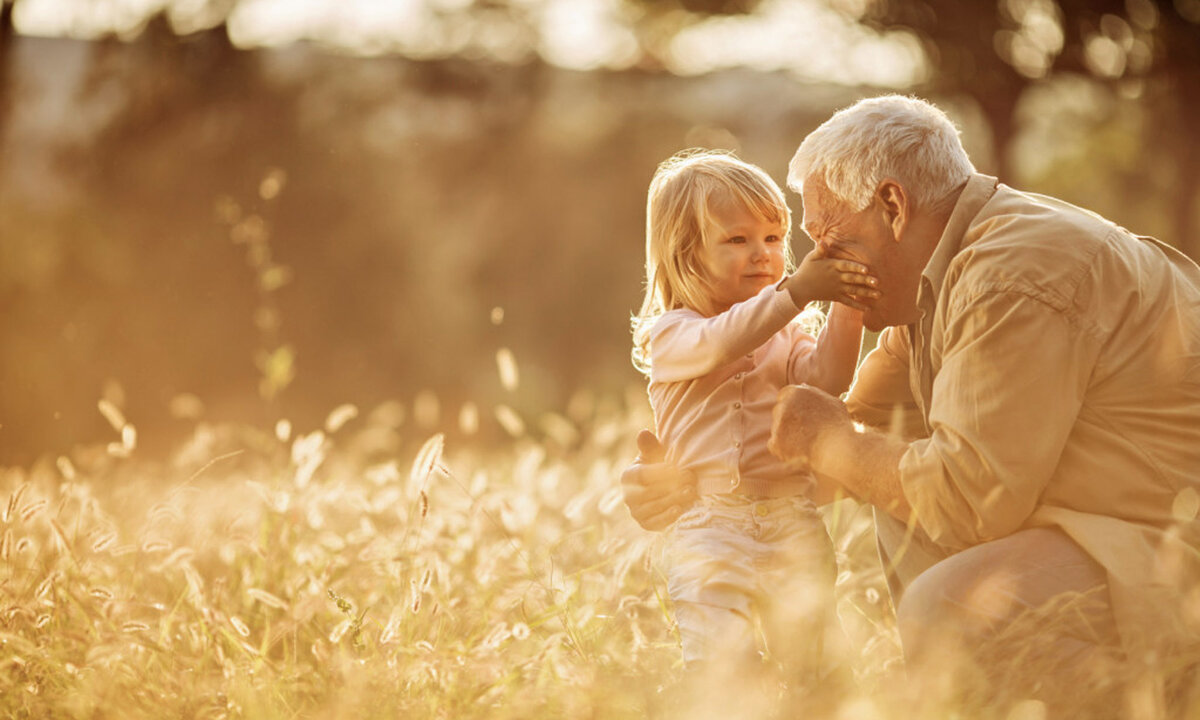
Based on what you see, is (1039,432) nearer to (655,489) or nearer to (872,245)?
(872,245)

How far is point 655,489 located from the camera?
13.0ft

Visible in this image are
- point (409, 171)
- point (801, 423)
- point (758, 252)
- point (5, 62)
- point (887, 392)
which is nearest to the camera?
point (801, 423)

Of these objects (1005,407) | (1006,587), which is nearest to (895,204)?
(1005,407)

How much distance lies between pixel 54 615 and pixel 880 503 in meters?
2.53

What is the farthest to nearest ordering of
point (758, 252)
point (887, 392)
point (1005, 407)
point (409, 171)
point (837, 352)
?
point (409, 171), point (887, 392), point (758, 252), point (837, 352), point (1005, 407)

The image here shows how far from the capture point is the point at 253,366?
11.2m

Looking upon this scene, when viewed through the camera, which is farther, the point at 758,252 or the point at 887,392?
the point at 887,392

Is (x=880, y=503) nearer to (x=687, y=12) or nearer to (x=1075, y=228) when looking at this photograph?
(x=1075, y=228)

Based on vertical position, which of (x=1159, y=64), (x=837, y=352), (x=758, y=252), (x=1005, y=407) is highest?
(x=758, y=252)

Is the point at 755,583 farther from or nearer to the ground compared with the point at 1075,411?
nearer to the ground

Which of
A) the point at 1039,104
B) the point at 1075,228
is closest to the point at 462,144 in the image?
the point at 1039,104

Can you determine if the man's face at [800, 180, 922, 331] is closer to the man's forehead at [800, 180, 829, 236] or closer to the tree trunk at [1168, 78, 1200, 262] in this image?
the man's forehead at [800, 180, 829, 236]

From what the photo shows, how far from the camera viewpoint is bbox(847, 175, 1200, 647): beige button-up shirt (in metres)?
3.29

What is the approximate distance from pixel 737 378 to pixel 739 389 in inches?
1.5
